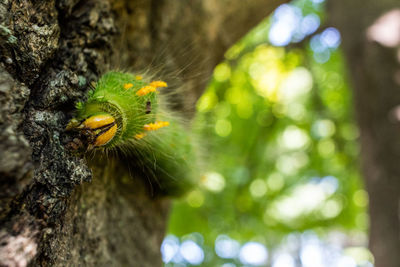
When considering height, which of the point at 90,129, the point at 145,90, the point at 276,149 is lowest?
the point at 90,129

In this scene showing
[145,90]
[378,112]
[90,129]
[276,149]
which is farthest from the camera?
[276,149]

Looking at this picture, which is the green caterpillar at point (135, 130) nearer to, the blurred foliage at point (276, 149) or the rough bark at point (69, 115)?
the rough bark at point (69, 115)

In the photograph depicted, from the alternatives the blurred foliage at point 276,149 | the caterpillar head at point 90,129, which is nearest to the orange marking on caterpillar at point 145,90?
the caterpillar head at point 90,129

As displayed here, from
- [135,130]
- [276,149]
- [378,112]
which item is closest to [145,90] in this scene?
[135,130]

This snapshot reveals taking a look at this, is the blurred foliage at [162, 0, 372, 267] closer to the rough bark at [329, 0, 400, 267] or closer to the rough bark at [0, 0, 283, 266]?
the rough bark at [329, 0, 400, 267]

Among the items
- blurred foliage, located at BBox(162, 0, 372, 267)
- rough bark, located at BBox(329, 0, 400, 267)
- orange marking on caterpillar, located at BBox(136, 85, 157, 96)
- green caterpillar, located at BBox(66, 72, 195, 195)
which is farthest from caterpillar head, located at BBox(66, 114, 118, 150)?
blurred foliage, located at BBox(162, 0, 372, 267)

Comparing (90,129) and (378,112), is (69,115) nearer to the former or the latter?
(90,129)

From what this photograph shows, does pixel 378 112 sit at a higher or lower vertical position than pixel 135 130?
higher

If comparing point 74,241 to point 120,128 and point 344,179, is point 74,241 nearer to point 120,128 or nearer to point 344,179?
point 120,128

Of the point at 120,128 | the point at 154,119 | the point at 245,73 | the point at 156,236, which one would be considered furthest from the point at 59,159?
the point at 245,73
